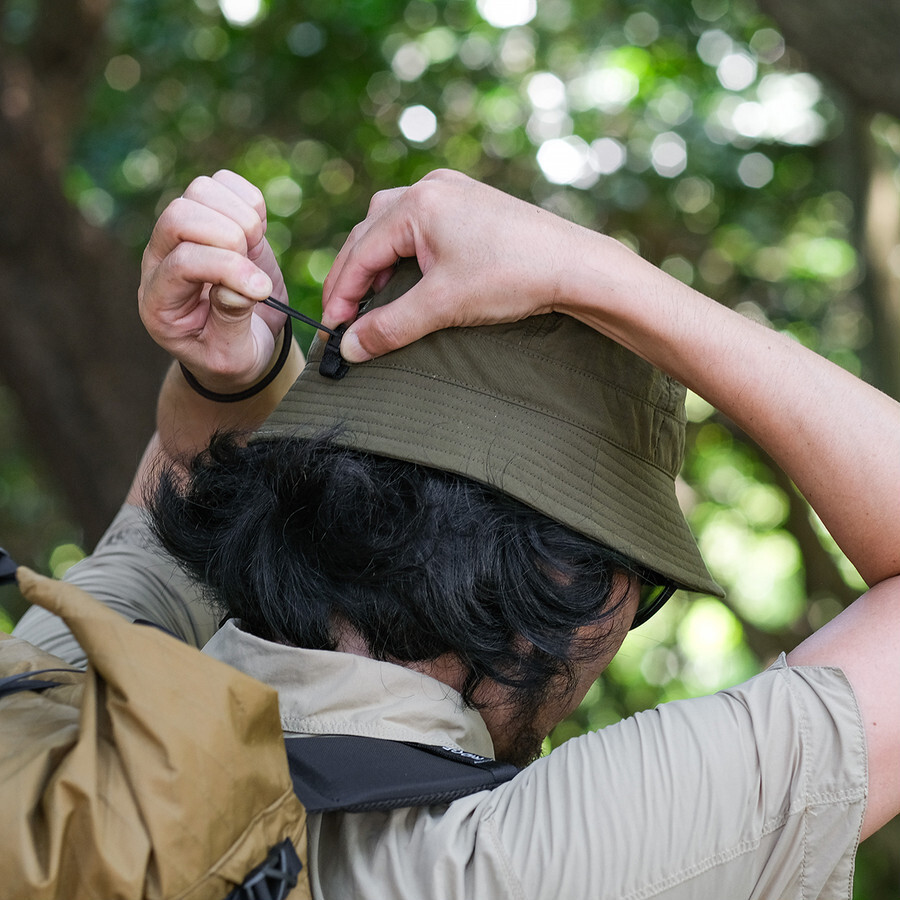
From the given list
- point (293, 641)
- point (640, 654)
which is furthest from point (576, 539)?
point (640, 654)

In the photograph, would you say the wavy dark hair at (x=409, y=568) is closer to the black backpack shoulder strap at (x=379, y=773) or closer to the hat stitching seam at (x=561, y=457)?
the hat stitching seam at (x=561, y=457)

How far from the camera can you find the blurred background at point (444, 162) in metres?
3.89

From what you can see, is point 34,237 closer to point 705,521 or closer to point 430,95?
point 430,95

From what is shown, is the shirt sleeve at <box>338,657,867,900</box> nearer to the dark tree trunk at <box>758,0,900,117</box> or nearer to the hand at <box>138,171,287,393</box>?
the hand at <box>138,171,287,393</box>

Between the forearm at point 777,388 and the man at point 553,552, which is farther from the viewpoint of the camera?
the forearm at point 777,388

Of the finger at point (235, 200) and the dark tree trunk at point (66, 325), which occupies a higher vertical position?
the finger at point (235, 200)

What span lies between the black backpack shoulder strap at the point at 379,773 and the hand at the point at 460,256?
0.53 metres

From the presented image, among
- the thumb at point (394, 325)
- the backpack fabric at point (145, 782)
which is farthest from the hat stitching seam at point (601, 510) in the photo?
the backpack fabric at point (145, 782)

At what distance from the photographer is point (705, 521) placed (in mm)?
6395

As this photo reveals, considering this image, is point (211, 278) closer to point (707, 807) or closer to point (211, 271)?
point (211, 271)

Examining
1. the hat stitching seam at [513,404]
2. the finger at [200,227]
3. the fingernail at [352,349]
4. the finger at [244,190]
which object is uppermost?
the finger at [244,190]

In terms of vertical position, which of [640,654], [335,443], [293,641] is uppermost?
[335,443]

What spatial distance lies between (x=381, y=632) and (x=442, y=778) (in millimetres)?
247

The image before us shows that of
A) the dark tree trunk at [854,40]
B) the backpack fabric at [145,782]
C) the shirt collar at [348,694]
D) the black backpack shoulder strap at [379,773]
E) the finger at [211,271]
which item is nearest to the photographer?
the backpack fabric at [145,782]
